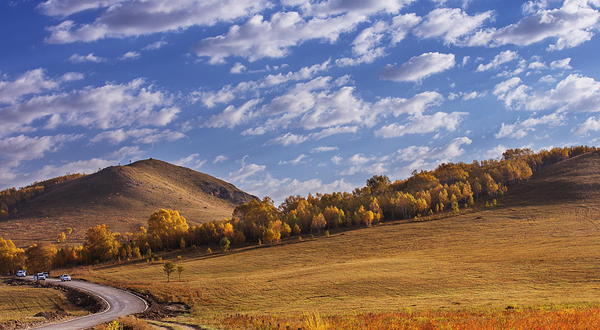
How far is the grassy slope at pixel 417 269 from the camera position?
36812mm

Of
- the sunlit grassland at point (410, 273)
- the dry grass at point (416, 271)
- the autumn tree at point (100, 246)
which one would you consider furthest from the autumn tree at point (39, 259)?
the dry grass at point (416, 271)

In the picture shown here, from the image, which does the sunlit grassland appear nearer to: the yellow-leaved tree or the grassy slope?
the grassy slope

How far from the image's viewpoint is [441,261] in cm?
6272

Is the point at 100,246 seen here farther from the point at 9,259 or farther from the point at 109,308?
the point at 109,308

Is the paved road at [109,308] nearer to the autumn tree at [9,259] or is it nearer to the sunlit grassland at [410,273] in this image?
the sunlit grassland at [410,273]

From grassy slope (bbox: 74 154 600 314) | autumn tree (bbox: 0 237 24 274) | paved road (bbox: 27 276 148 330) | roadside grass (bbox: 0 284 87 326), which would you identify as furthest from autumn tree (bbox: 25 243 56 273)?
roadside grass (bbox: 0 284 87 326)

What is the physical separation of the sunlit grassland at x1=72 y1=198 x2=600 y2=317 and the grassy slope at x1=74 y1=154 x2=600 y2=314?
134 millimetres

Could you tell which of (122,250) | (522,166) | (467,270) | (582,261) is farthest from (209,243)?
(522,166)

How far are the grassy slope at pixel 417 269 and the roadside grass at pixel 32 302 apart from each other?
368 inches

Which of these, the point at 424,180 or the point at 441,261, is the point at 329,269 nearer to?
the point at 441,261

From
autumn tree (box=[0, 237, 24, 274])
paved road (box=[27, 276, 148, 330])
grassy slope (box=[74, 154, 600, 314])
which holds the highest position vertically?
autumn tree (box=[0, 237, 24, 274])

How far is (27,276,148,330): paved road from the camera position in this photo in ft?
102

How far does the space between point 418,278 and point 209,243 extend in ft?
312

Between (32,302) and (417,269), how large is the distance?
51.6 metres
